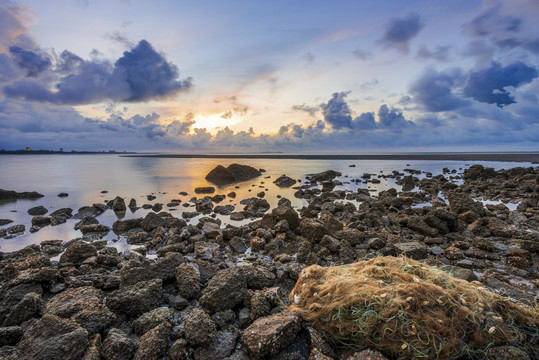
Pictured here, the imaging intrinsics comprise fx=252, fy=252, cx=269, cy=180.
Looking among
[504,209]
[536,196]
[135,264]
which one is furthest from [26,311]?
[536,196]

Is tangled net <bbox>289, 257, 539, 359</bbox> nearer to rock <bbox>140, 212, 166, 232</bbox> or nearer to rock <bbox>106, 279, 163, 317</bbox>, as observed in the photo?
rock <bbox>106, 279, 163, 317</bbox>

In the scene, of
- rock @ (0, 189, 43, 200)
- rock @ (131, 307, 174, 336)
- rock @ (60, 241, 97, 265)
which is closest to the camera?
rock @ (131, 307, 174, 336)

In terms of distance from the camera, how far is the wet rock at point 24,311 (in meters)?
3.78

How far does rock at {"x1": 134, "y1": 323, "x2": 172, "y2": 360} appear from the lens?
10.3 feet

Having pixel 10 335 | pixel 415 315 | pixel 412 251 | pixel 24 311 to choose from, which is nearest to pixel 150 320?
pixel 10 335

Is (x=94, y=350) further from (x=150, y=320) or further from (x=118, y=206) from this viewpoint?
(x=118, y=206)

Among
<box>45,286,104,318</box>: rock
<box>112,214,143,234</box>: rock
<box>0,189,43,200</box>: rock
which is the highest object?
<box>45,286,104,318</box>: rock

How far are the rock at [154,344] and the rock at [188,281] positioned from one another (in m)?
1.06

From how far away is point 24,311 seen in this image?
3.84 metres

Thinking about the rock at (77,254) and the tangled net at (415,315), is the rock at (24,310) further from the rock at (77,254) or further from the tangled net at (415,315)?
the tangled net at (415,315)

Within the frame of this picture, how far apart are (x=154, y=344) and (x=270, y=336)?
4.88 feet

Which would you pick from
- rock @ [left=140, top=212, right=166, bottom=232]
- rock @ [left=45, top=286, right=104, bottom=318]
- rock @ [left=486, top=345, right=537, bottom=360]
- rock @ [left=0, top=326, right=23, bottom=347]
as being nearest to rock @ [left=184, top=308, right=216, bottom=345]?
rock @ [left=45, top=286, right=104, bottom=318]

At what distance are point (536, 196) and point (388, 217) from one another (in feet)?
31.4

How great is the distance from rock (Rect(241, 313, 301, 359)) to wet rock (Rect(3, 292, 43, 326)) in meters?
3.34
